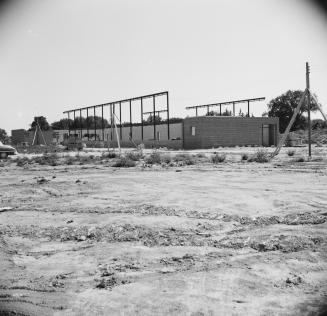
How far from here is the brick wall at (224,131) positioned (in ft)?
107

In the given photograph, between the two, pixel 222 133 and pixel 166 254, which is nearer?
pixel 166 254

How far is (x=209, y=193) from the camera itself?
719 centimetres

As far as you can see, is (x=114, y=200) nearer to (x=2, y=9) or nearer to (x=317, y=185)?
(x=317, y=185)

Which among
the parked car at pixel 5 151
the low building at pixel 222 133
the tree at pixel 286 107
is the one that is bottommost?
the parked car at pixel 5 151

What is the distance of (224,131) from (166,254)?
30.7m

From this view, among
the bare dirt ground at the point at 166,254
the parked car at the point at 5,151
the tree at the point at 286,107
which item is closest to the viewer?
the bare dirt ground at the point at 166,254

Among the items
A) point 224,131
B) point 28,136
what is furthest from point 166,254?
point 28,136

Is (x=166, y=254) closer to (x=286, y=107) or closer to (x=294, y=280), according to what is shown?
(x=294, y=280)

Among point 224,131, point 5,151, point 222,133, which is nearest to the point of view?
point 5,151

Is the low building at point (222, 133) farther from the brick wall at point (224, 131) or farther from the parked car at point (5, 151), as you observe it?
the parked car at point (5, 151)

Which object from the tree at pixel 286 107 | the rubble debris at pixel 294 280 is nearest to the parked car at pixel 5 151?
the rubble debris at pixel 294 280

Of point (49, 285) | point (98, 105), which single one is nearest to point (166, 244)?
point (49, 285)

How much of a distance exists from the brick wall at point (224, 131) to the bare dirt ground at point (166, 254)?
25.5 m

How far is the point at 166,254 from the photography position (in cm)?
383
